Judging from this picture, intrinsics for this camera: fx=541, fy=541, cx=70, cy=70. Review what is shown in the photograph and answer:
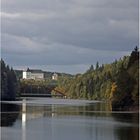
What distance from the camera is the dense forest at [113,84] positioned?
8206cm

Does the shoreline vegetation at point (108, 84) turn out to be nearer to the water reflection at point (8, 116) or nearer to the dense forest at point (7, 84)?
the dense forest at point (7, 84)

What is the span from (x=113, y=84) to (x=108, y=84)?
34.7ft

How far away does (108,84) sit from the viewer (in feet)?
412

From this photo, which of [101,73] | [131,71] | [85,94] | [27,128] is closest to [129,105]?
[131,71]

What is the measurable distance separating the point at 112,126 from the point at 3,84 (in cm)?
8167

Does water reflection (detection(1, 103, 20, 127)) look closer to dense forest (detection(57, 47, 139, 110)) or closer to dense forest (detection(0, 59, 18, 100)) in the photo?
dense forest (detection(57, 47, 139, 110))

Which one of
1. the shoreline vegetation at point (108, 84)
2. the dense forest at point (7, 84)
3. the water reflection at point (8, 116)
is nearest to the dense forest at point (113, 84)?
the shoreline vegetation at point (108, 84)

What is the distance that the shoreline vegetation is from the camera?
3245 inches

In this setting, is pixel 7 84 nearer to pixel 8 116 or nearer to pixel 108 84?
pixel 108 84

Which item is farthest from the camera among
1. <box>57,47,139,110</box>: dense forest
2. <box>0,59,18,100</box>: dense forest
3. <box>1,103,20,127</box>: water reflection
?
<box>0,59,18,100</box>: dense forest

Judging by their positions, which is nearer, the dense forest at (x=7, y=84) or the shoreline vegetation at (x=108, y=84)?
the shoreline vegetation at (x=108, y=84)

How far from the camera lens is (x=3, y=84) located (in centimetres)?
12912

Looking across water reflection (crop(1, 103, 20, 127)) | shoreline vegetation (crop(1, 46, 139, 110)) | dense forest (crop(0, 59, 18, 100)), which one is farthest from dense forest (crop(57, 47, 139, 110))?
dense forest (crop(0, 59, 18, 100))

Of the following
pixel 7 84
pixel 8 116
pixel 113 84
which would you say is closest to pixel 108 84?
pixel 113 84
